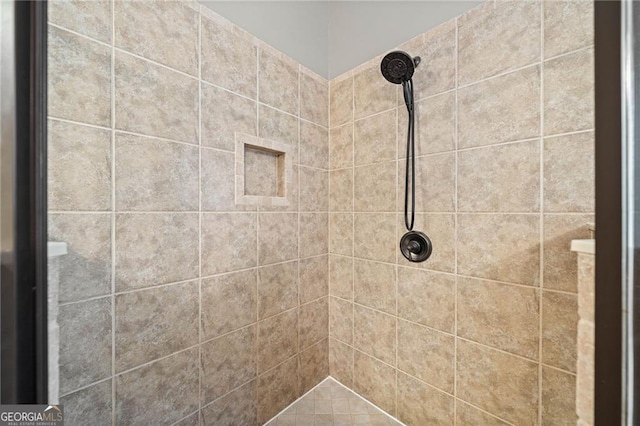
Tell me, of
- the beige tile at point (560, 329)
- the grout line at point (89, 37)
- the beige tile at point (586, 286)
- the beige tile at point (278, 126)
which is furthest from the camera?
the beige tile at point (278, 126)

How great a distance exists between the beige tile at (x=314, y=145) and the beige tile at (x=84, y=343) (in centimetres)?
99

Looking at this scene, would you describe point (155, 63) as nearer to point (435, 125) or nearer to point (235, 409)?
point (435, 125)

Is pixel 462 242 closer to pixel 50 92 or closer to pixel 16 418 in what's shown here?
pixel 16 418

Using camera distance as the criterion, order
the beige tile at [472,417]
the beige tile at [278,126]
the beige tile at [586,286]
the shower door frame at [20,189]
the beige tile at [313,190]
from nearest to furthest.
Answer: the shower door frame at [20,189]
the beige tile at [586,286]
the beige tile at [472,417]
the beige tile at [278,126]
the beige tile at [313,190]

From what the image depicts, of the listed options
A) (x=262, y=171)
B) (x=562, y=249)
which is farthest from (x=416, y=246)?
(x=262, y=171)

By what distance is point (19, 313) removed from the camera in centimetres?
37

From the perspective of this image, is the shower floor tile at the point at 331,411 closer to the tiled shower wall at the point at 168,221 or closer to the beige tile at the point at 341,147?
the tiled shower wall at the point at 168,221

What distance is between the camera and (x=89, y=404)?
734 millimetres

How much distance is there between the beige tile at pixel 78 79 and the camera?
2.20ft

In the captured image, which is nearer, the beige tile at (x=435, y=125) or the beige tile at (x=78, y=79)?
the beige tile at (x=78, y=79)

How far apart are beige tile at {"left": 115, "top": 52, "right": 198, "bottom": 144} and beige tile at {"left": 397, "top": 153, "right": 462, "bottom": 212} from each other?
94 cm

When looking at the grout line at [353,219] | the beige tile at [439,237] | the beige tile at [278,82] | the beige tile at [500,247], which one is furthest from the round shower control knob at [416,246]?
the beige tile at [278,82]

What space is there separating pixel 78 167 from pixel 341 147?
1100 mm

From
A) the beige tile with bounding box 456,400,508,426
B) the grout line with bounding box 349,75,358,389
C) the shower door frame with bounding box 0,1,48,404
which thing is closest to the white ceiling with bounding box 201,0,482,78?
the grout line with bounding box 349,75,358,389
